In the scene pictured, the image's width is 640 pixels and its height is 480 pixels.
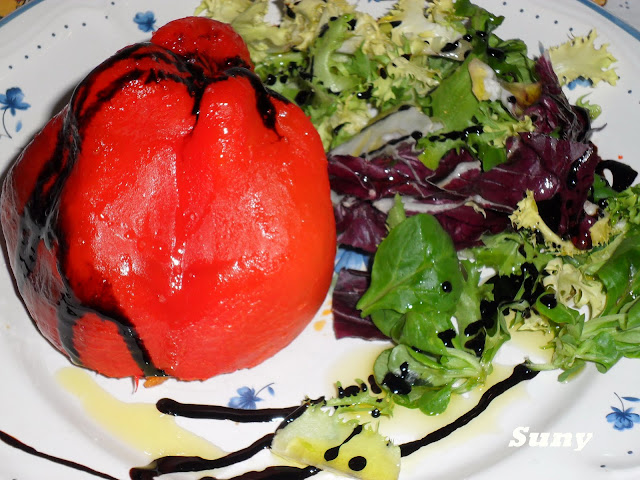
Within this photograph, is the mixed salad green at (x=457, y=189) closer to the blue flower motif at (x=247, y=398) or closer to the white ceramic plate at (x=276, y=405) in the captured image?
the white ceramic plate at (x=276, y=405)

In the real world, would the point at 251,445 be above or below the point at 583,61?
below

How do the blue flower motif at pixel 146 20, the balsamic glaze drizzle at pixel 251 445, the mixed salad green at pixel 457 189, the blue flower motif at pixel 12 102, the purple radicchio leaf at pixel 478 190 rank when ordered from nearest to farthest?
the balsamic glaze drizzle at pixel 251 445 → the mixed salad green at pixel 457 189 → the purple radicchio leaf at pixel 478 190 → the blue flower motif at pixel 12 102 → the blue flower motif at pixel 146 20

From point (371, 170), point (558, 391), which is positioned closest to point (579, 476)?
point (558, 391)

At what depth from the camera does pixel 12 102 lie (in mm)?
2027

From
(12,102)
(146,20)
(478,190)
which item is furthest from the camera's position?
(146,20)

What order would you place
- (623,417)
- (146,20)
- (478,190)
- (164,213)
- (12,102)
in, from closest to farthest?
(164,213)
(623,417)
(478,190)
(12,102)
(146,20)

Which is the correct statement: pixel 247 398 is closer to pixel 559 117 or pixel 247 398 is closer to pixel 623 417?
pixel 623 417

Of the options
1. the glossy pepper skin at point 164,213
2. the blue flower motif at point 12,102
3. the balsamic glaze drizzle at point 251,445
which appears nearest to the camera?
the glossy pepper skin at point 164,213

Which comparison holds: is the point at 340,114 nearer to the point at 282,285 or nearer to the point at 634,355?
the point at 282,285

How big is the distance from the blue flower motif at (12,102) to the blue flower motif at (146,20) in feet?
1.36

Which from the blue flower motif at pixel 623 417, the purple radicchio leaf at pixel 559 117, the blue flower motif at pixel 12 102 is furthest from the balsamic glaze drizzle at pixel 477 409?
the blue flower motif at pixel 12 102

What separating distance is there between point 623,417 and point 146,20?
1726 mm

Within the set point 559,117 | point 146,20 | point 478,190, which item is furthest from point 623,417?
point 146,20

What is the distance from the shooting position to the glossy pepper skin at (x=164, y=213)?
4.82 feet
